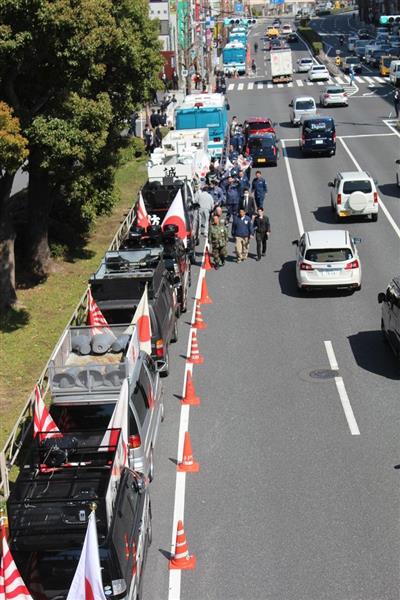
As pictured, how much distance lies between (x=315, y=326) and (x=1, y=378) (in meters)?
7.18

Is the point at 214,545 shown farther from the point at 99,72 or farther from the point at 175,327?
the point at 99,72

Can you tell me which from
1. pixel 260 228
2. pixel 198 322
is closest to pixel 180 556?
pixel 198 322

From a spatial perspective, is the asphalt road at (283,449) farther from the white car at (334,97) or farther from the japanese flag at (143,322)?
the white car at (334,97)

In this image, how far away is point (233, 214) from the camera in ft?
100

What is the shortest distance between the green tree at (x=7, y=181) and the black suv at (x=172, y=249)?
2.95 metres

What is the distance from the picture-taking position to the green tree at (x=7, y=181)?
747 inches

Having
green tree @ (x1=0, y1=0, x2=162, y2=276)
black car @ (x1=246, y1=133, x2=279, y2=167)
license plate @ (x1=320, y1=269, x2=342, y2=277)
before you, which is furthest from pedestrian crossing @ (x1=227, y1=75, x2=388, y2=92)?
license plate @ (x1=320, y1=269, x2=342, y2=277)

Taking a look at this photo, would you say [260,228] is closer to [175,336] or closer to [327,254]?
[327,254]

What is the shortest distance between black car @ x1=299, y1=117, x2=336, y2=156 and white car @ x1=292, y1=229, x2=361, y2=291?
2135 cm

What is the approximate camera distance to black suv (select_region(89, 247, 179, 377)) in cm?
1885

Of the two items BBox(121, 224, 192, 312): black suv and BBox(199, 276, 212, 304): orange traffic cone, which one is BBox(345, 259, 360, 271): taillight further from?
BBox(121, 224, 192, 312): black suv

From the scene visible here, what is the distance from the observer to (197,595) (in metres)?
11.9

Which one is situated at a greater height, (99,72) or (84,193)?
(99,72)

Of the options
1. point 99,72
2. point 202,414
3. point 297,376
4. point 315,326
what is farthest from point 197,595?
point 99,72
